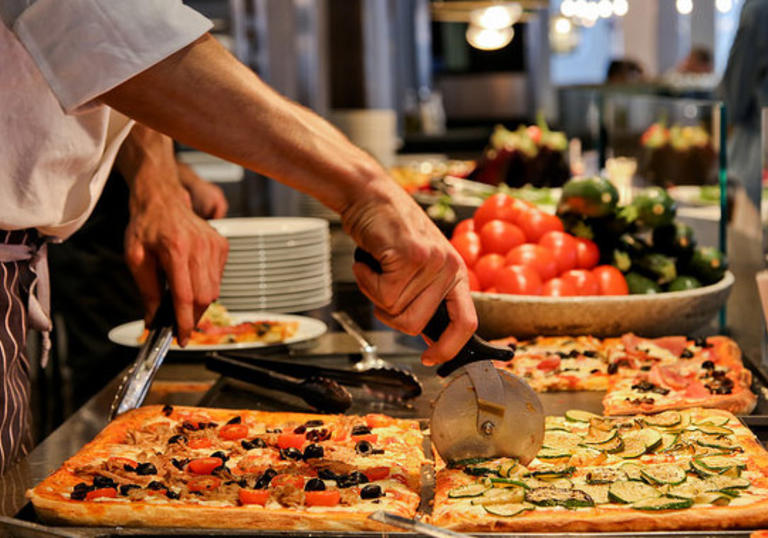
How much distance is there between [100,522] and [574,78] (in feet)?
97.9

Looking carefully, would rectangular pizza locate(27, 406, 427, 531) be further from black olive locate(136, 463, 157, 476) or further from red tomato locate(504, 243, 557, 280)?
red tomato locate(504, 243, 557, 280)

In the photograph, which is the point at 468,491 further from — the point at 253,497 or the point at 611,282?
the point at 611,282

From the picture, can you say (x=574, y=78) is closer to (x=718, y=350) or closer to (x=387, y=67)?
(x=387, y=67)

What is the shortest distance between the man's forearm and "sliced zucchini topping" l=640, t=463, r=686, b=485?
1.72 ft

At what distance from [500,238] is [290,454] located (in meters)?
1.12

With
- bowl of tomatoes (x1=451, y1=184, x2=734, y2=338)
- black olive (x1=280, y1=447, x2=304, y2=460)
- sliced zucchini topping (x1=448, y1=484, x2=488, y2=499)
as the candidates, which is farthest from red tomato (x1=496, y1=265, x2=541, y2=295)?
sliced zucchini topping (x1=448, y1=484, x2=488, y2=499)

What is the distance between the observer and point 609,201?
2602 millimetres

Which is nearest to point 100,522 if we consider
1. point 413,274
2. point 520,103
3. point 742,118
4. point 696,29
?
point 413,274

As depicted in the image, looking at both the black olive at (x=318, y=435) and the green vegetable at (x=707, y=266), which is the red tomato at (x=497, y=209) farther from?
the black olive at (x=318, y=435)

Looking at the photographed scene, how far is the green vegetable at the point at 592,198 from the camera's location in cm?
259

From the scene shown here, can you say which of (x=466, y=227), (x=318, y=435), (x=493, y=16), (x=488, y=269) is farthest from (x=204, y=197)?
(x=493, y=16)

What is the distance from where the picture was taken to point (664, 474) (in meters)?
1.46

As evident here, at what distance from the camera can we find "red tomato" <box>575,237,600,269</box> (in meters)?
2.57

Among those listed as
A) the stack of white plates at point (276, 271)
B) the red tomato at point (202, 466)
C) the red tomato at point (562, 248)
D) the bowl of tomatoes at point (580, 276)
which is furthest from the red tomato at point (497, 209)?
the red tomato at point (202, 466)
